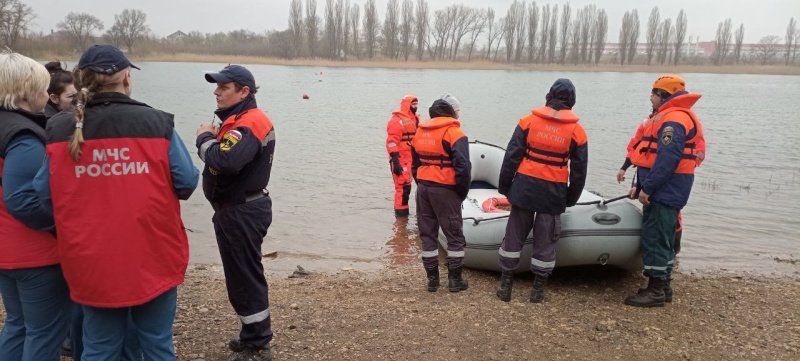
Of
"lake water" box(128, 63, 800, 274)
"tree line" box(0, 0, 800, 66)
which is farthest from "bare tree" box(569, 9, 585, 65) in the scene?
"lake water" box(128, 63, 800, 274)

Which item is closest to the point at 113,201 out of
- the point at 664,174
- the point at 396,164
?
the point at 664,174

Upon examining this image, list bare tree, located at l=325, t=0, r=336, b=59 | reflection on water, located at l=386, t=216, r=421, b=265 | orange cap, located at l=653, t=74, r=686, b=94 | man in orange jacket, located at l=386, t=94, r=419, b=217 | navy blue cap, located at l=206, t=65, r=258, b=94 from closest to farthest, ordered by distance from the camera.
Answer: navy blue cap, located at l=206, t=65, r=258, b=94 < orange cap, located at l=653, t=74, r=686, b=94 < reflection on water, located at l=386, t=216, r=421, b=265 < man in orange jacket, located at l=386, t=94, r=419, b=217 < bare tree, located at l=325, t=0, r=336, b=59

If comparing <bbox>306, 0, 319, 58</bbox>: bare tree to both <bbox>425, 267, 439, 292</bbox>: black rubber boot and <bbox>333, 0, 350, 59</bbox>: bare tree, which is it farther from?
<bbox>425, 267, 439, 292</bbox>: black rubber boot

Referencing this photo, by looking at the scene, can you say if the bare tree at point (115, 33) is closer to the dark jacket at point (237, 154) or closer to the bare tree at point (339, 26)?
the bare tree at point (339, 26)

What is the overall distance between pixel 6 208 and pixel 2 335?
709mm

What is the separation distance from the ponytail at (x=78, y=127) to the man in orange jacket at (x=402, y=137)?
16.7 feet

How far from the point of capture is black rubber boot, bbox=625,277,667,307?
435cm

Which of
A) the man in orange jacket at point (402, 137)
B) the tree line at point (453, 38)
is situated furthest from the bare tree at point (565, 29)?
the man in orange jacket at point (402, 137)

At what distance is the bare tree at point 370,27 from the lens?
6988 centimetres

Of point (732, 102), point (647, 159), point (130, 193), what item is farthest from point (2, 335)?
point (732, 102)

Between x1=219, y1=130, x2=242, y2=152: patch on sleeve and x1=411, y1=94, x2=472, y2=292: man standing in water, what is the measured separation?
1.94m

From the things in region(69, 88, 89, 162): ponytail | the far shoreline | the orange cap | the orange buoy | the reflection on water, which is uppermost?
the far shoreline

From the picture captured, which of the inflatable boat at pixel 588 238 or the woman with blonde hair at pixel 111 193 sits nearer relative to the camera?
the woman with blonde hair at pixel 111 193

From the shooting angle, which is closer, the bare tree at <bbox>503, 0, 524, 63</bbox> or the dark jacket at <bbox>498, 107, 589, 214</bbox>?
the dark jacket at <bbox>498, 107, 589, 214</bbox>
